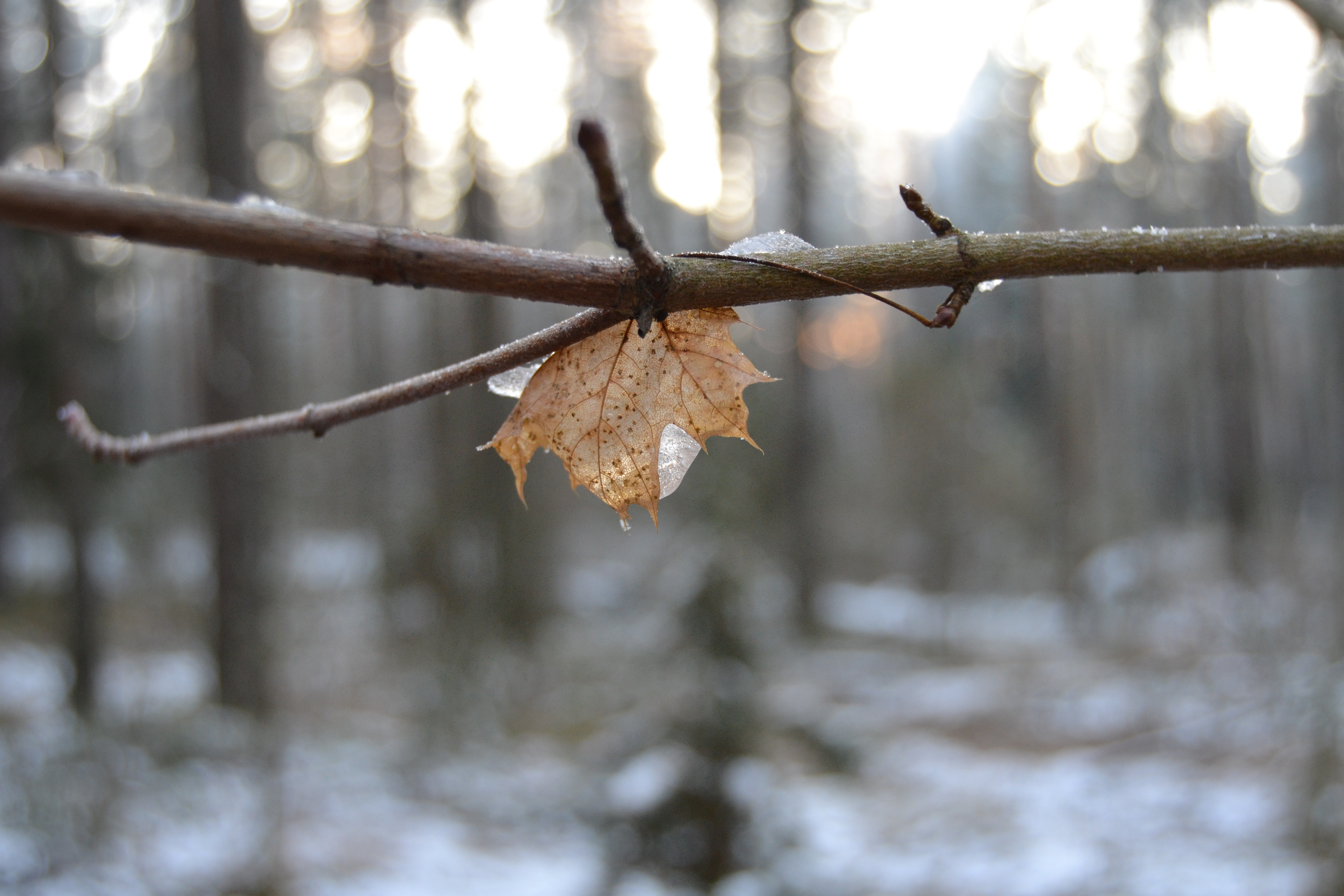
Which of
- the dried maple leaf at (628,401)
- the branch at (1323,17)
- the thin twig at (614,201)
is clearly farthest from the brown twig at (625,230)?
the branch at (1323,17)

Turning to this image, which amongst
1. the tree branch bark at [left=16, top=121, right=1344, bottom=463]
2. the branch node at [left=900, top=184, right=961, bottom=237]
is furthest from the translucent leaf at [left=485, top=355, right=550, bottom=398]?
Answer: the branch node at [left=900, top=184, right=961, bottom=237]

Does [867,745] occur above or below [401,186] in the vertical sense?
below

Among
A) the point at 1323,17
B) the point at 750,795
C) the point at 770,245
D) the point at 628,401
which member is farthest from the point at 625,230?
the point at 750,795

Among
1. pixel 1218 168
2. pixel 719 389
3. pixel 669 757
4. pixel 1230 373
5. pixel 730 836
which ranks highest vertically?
pixel 1218 168

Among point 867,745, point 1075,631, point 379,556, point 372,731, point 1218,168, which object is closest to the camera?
point 867,745

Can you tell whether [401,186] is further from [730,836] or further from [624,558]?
[730,836]

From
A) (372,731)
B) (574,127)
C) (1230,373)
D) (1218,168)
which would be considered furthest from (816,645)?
(574,127)

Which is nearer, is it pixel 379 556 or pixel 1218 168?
pixel 379 556
